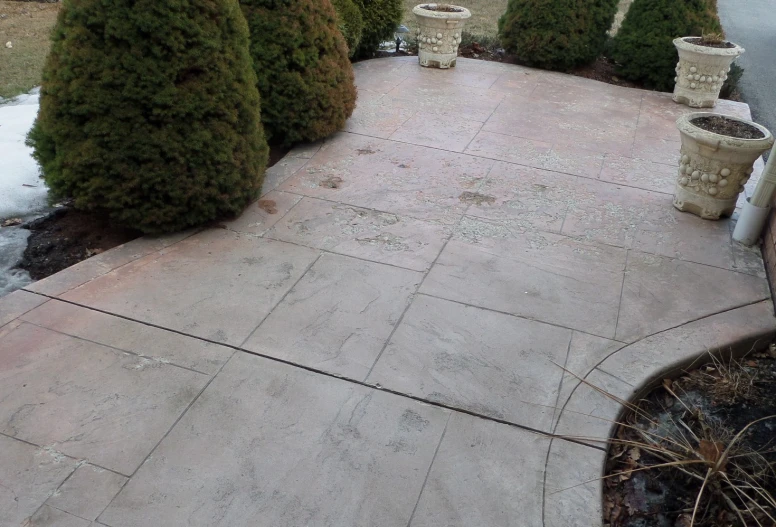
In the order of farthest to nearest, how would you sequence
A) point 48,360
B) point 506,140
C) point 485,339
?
point 506,140
point 485,339
point 48,360

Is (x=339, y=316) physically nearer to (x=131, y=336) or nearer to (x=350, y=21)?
→ (x=131, y=336)

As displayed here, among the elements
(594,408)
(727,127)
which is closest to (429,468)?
(594,408)

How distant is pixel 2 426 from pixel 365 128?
4.05m

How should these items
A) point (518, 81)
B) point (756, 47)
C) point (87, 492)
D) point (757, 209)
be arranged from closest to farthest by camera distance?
point (87, 492) < point (757, 209) < point (518, 81) < point (756, 47)

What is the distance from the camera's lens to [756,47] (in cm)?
1116

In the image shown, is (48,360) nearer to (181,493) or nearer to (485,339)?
(181,493)

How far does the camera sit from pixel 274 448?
2.54m

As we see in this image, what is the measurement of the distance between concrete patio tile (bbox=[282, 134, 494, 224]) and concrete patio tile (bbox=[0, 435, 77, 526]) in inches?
102

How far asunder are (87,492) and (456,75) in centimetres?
656

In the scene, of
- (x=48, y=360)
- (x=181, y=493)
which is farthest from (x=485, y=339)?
(x=48, y=360)

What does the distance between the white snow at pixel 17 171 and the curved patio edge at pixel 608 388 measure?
3.69 m

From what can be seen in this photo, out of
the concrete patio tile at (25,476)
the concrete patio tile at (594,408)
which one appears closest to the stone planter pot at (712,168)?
the concrete patio tile at (594,408)

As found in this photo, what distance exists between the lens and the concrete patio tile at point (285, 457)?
90.4 inches

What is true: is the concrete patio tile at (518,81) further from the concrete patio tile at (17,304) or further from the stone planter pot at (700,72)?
the concrete patio tile at (17,304)
